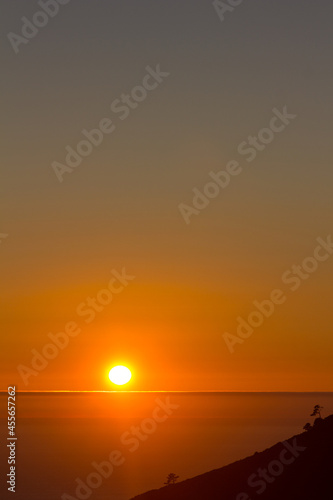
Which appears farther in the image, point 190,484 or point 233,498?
point 190,484

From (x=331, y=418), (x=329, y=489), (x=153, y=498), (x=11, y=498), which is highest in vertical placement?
(x=11, y=498)

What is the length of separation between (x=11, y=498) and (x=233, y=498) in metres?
111

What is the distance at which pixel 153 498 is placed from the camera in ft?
265

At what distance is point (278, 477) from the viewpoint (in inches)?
2699

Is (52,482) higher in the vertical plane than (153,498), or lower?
higher

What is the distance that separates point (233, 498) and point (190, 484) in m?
10.6

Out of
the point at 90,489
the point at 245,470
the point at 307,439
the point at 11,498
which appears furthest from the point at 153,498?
the point at 90,489

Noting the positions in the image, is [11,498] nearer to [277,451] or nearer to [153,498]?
[153,498]

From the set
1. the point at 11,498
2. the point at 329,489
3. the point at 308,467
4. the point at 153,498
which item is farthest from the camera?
the point at 11,498

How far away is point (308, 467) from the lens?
6725 cm

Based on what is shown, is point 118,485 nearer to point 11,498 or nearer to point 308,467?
point 11,498

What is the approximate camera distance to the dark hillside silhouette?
6434 centimetres

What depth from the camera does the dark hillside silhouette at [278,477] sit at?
6434 centimetres

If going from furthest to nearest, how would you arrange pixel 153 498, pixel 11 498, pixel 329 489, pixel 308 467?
1. pixel 11 498
2. pixel 153 498
3. pixel 308 467
4. pixel 329 489
